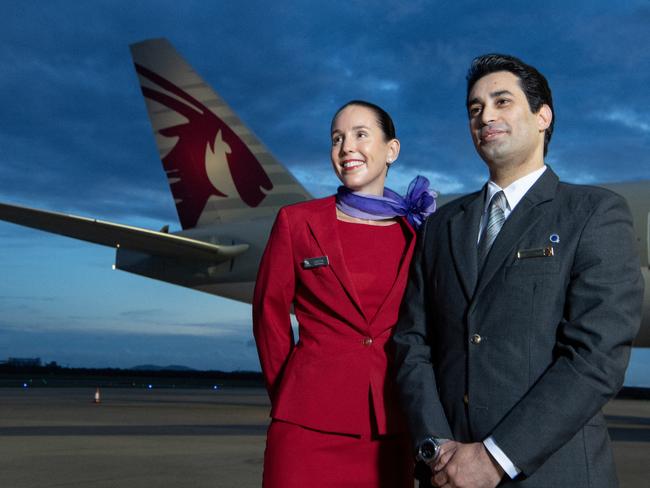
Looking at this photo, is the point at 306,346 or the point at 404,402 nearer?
the point at 404,402

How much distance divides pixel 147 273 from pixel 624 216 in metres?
15.1

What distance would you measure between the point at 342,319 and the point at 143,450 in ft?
19.6

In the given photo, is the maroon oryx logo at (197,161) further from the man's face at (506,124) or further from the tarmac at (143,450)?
the man's face at (506,124)

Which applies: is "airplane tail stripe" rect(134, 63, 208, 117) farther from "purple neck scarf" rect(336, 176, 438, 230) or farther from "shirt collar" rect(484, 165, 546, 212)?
"shirt collar" rect(484, 165, 546, 212)

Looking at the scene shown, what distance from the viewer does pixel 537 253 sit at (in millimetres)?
2348

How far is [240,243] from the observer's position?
16750 millimetres

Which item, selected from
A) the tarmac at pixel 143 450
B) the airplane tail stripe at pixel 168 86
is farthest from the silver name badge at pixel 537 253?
the airplane tail stripe at pixel 168 86

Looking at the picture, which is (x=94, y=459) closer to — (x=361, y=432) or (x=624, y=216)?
(x=361, y=432)

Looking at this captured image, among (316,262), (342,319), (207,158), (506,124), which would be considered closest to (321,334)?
(342,319)

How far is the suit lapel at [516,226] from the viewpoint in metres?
2.42

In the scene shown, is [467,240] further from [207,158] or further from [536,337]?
[207,158]

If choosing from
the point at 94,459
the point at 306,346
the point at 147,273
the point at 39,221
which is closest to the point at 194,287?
the point at 147,273

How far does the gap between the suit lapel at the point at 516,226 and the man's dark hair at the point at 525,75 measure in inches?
8.8

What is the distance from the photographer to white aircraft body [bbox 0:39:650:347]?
54.1 ft
